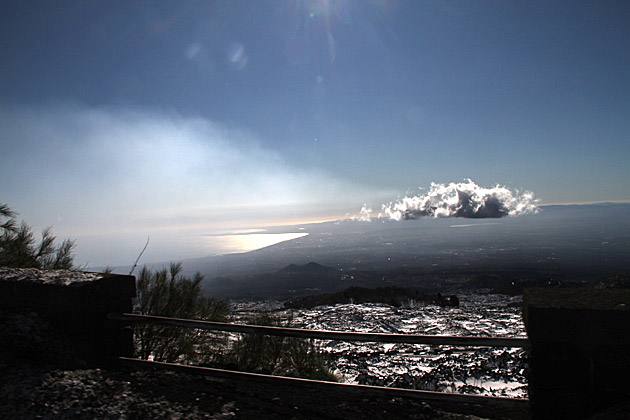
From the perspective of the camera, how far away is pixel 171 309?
8.05 metres

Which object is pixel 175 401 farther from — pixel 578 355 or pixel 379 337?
pixel 578 355

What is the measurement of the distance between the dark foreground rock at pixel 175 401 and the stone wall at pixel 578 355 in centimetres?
50

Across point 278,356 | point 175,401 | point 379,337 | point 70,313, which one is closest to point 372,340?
point 379,337

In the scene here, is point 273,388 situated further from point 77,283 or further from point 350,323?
point 350,323

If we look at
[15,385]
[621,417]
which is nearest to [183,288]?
[15,385]

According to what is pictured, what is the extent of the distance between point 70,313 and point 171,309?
426 cm

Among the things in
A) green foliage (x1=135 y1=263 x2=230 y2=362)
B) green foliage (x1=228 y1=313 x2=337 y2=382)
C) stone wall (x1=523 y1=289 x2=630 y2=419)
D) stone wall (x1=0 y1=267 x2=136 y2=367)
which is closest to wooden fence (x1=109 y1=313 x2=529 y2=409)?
stone wall (x1=523 y1=289 x2=630 y2=419)

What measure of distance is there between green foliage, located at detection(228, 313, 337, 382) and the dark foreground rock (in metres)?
3.78

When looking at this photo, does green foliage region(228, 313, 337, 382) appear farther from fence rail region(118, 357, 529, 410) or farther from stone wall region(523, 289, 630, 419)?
stone wall region(523, 289, 630, 419)

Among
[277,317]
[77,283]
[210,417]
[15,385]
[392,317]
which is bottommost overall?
[392,317]

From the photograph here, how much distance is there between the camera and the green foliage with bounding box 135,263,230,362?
21.9ft

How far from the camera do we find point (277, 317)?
986cm

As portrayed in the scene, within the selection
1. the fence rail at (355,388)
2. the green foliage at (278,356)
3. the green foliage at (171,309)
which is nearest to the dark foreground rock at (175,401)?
the fence rail at (355,388)

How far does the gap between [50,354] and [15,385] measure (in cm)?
53
